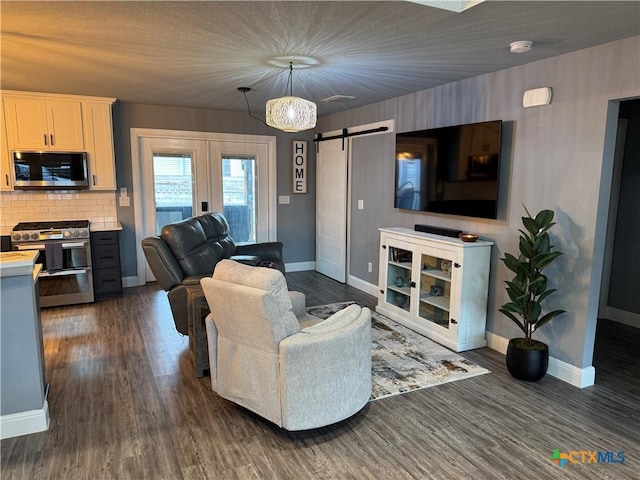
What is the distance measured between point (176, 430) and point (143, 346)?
1438 mm

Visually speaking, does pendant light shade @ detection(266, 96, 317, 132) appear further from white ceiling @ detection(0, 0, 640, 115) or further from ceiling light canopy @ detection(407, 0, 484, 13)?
ceiling light canopy @ detection(407, 0, 484, 13)

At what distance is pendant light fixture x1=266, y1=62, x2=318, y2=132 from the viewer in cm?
329

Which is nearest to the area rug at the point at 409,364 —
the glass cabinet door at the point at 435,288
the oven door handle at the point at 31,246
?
the glass cabinet door at the point at 435,288

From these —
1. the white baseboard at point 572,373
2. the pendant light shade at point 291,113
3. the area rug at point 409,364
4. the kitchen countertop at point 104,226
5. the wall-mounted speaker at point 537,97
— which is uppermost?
the wall-mounted speaker at point 537,97

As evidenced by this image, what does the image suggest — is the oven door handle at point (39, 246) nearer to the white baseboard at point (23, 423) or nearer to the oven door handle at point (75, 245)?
the oven door handle at point (75, 245)

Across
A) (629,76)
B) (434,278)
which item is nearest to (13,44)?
(434,278)

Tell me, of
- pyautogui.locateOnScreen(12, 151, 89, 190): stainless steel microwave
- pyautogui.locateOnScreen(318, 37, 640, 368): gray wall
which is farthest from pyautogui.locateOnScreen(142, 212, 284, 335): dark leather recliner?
pyautogui.locateOnScreen(318, 37, 640, 368): gray wall

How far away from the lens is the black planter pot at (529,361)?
3.12 m

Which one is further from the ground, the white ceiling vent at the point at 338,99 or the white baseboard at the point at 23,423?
the white ceiling vent at the point at 338,99

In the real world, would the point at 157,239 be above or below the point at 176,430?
above

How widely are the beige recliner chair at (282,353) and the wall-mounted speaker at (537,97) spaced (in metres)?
2.16

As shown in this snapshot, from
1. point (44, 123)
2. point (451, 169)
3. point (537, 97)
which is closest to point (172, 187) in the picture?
point (44, 123)

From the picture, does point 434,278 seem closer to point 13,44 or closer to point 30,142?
point 13,44

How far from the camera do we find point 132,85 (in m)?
4.31
